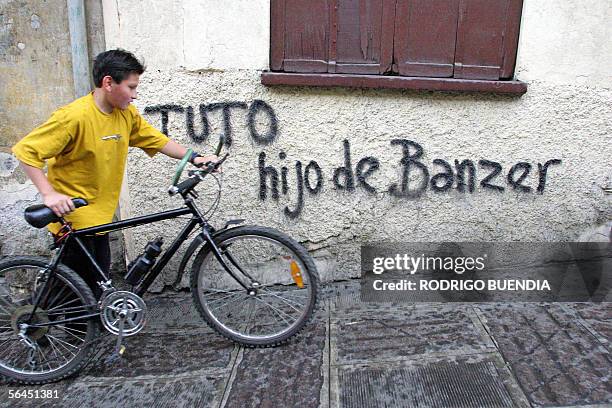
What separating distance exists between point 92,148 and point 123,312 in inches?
36.2

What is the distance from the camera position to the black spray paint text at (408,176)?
387 cm

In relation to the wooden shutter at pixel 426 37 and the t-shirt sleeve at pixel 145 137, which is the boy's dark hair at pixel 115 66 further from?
the wooden shutter at pixel 426 37

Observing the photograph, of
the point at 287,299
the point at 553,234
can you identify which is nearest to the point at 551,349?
the point at 553,234

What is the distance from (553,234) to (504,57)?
138 centimetres

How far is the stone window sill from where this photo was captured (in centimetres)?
367

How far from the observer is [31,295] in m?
2.97

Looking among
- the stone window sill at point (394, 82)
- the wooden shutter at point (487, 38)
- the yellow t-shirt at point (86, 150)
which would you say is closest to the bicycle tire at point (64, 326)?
the yellow t-shirt at point (86, 150)

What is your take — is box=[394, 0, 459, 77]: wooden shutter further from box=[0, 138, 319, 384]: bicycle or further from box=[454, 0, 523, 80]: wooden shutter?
box=[0, 138, 319, 384]: bicycle

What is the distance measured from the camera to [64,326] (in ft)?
9.93

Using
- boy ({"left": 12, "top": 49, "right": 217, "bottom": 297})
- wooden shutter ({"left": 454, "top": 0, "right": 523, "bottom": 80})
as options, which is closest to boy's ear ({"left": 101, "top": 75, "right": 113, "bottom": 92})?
boy ({"left": 12, "top": 49, "right": 217, "bottom": 297})

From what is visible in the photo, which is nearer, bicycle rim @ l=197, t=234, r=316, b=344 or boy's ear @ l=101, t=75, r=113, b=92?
boy's ear @ l=101, t=75, r=113, b=92

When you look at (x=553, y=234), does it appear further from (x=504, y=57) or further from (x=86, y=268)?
(x=86, y=268)

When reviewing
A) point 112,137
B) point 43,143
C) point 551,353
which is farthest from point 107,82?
point 551,353

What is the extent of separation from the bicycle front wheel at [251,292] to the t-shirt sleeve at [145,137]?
697mm
